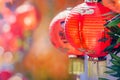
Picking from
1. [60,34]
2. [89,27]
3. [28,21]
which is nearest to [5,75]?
[28,21]

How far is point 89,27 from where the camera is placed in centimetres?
175

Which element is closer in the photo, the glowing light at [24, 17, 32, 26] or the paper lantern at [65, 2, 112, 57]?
the paper lantern at [65, 2, 112, 57]

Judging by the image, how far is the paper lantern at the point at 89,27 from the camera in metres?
1.73

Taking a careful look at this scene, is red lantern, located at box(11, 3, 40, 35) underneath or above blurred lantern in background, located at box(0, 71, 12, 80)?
above

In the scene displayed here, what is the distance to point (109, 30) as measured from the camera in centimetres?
169

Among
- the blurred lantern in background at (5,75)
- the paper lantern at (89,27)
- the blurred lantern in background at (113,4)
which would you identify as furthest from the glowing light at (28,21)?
the blurred lantern in background at (113,4)

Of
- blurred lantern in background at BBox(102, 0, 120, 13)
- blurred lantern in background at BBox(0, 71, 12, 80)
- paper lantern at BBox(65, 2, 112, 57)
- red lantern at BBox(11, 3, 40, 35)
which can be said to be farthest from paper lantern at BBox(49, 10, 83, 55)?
blurred lantern in background at BBox(0, 71, 12, 80)

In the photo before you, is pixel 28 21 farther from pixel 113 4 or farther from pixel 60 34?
pixel 113 4

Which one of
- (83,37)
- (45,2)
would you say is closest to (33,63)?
(45,2)

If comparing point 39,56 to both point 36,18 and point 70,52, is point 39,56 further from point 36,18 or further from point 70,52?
point 70,52

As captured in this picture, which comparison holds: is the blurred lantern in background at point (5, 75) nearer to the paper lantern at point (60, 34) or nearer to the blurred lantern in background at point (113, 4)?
the paper lantern at point (60, 34)

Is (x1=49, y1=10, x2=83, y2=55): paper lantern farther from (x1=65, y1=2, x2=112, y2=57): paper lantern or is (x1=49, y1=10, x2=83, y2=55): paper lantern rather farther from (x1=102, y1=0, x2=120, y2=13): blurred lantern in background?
(x1=102, y1=0, x2=120, y2=13): blurred lantern in background

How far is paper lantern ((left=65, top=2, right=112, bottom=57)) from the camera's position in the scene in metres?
1.73

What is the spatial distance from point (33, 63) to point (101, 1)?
3.56 feet
